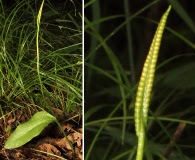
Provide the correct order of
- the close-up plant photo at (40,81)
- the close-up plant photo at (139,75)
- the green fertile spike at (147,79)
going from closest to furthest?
the green fertile spike at (147,79) < the close-up plant photo at (139,75) < the close-up plant photo at (40,81)

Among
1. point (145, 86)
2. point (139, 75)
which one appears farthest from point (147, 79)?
point (139, 75)

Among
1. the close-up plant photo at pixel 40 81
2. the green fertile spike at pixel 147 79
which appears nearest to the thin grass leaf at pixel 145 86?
the green fertile spike at pixel 147 79

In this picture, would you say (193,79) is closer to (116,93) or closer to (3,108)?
(116,93)

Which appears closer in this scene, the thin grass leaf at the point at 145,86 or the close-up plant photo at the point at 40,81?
the thin grass leaf at the point at 145,86

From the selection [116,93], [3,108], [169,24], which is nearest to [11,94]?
[3,108]

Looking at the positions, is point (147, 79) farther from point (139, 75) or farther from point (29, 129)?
point (29, 129)

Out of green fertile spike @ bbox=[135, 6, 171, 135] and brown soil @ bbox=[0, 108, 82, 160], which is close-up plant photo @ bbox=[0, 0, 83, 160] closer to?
brown soil @ bbox=[0, 108, 82, 160]

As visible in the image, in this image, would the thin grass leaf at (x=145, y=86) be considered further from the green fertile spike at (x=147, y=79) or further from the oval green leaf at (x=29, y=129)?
the oval green leaf at (x=29, y=129)
